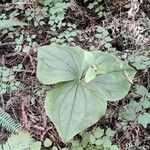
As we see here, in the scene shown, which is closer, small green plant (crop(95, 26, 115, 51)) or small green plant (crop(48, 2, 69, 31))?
small green plant (crop(95, 26, 115, 51))

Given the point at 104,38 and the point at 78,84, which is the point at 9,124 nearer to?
the point at 78,84

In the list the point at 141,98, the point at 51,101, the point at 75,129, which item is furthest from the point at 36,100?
the point at 141,98

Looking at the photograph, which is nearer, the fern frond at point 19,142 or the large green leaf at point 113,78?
the fern frond at point 19,142

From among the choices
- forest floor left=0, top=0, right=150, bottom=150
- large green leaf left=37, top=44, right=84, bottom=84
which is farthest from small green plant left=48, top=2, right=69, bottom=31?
large green leaf left=37, top=44, right=84, bottom=84

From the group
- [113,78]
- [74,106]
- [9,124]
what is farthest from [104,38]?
[9,124]

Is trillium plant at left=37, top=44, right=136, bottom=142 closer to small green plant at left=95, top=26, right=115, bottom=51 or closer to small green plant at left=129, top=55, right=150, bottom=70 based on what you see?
small green plant at left=129, top=55, right=150, bottom=70

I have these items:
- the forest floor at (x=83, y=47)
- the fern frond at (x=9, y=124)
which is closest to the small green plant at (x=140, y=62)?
the forest floor at (x=83, y=47)

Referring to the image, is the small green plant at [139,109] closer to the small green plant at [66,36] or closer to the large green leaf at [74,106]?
the large green leaf at [74,106]
